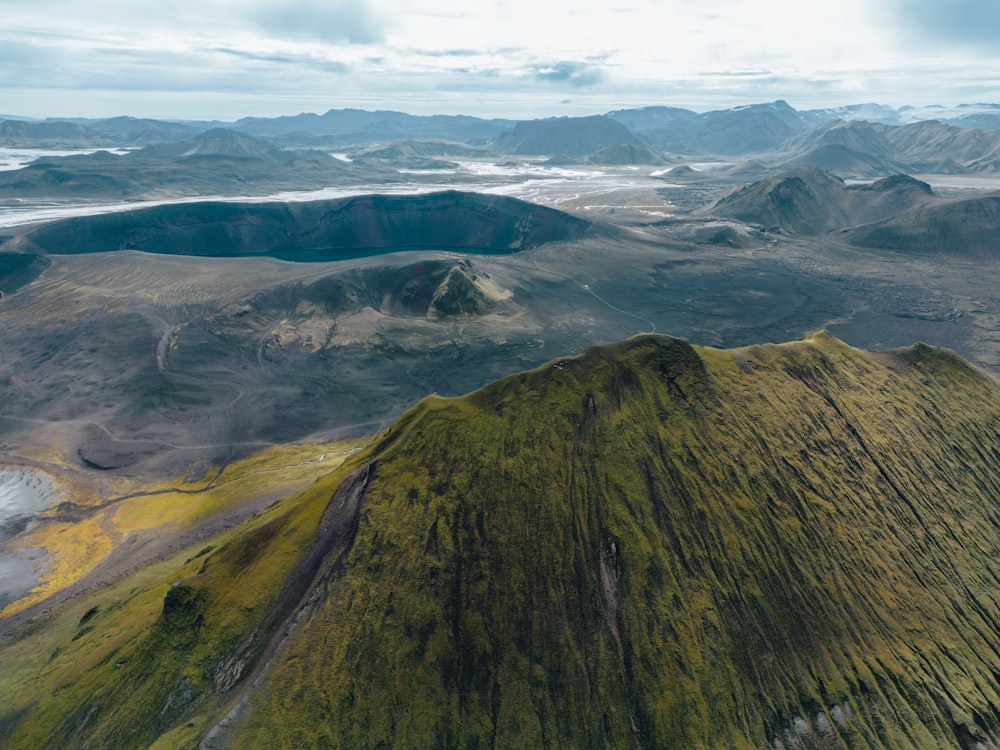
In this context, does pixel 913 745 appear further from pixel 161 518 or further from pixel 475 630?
pixel 161 518

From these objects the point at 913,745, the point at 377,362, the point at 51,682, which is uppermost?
the point at 913,745

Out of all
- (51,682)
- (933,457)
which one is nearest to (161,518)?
(51,682)

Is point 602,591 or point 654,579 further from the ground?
point 654,579

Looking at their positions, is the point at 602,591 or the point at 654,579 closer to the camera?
the point at 602,591

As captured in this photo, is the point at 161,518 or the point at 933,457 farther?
the point at 161,518
